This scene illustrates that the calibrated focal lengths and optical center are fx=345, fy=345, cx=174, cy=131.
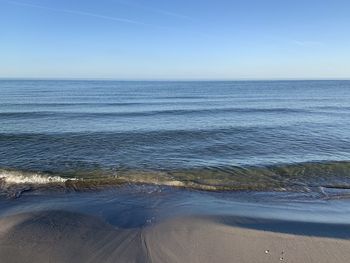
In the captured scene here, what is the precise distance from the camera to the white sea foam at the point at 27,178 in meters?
11.7

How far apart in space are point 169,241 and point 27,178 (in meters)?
6.92

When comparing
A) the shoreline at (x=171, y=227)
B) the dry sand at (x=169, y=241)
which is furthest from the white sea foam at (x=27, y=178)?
the dry sand at (x=169, y=241)

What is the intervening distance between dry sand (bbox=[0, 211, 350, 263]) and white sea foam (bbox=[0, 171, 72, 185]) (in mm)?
3231

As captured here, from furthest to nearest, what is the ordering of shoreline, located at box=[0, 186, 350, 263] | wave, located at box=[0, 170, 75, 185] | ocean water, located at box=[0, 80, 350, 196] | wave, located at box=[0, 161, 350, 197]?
ocean water, located at box=[0, 80, 350, 196], wave, located at box=[0, 170, 75, 185], wave, located at box=[0, 161, 350, 197], shoreline, located at box=[0, 186, 350, 263]

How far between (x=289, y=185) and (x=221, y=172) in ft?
8.32

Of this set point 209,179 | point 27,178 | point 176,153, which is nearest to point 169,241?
point 209,179

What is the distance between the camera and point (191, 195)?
10.7 m

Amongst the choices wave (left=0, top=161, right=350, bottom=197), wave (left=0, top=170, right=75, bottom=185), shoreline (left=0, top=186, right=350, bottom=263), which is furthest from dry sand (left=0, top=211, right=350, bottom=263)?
wave (left=0, top=170, right=75, bottom=185)

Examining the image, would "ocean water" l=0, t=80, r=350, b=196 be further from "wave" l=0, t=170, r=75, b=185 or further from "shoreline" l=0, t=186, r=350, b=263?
"shoreline" l=0, t=186, r=350, b=263

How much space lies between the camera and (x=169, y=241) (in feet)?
23.8

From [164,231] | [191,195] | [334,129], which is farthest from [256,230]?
[334,129]

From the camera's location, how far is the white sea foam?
38.5 feet

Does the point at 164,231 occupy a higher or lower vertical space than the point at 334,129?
higher

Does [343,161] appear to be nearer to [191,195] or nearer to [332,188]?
[332,188]
